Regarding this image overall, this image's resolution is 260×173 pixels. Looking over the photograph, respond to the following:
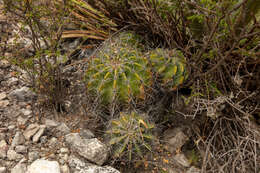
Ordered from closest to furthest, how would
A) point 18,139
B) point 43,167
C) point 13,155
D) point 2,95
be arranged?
point 43,167 < point 13,155 < point 18,139 < point 2,95

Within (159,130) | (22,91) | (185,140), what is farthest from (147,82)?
(22,91)

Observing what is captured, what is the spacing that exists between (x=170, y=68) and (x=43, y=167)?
4.33ft

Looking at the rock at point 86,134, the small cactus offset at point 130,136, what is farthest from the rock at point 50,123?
the small cactus offset at point 130,136

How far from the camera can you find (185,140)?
7.15ft

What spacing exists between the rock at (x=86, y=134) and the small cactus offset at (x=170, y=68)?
783 mm

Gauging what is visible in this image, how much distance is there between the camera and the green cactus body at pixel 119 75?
1922 mm

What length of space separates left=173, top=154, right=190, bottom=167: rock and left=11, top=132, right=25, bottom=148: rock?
51.9 inches

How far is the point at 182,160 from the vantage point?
2082 millimetres

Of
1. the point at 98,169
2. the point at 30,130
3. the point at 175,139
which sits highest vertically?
the point at 30,130

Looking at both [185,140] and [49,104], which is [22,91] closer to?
[49,104]

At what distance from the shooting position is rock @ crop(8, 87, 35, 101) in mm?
2248

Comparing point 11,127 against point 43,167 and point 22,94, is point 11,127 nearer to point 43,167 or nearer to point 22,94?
point 22,94

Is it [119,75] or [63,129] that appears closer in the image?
[119,75]

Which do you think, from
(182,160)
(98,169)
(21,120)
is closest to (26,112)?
(21,120)
